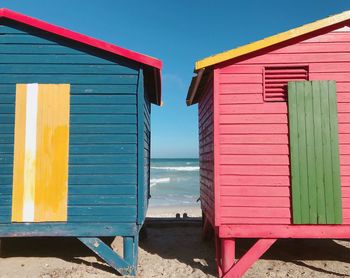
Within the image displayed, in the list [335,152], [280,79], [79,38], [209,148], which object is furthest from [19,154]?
[335,152]

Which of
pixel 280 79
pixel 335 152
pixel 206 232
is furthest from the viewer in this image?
pixel 206 232

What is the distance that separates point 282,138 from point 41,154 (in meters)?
4.57

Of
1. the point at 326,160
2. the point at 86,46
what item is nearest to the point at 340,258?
the point at 326,160

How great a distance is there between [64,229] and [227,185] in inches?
127

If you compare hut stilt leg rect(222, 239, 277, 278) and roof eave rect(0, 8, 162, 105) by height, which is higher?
roof eave rect(0, 8, 162, 105)

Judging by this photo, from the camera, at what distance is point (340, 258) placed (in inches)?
317

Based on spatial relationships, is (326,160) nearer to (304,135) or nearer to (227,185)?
(304,135)

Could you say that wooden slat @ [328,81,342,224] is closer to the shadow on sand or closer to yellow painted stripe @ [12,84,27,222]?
the shadow on sand

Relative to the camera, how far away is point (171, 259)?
26.9 ft

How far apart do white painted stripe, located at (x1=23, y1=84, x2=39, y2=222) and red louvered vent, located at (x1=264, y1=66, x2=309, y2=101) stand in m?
4.45

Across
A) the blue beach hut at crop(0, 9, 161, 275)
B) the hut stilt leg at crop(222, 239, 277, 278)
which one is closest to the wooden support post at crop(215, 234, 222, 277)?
the hut stilt leg at crop(222, 239, 277, 278)

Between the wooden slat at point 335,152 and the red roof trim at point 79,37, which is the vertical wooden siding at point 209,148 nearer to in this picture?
the red roof trim at point 79,37

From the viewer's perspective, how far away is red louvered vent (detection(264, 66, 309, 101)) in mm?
6859

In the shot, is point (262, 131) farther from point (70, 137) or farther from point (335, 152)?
point (70, 137)
